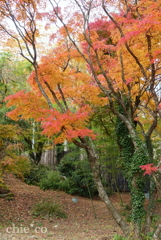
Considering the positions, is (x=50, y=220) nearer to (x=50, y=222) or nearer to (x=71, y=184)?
(x=50, y=222)

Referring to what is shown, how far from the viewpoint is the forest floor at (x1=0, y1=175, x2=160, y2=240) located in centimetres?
604

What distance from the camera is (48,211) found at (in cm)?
829

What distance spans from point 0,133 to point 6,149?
45 cm

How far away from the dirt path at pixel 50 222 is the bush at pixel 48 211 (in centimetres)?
22

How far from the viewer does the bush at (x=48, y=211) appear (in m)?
8.17

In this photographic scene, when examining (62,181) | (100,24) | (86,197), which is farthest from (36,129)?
(100,24)

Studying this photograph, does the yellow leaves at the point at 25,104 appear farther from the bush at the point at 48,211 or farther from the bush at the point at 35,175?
the bush at the point at 35,175

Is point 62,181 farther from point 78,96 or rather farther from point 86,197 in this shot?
point 78,96

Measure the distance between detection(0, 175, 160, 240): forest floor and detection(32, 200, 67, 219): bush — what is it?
199 millimetres

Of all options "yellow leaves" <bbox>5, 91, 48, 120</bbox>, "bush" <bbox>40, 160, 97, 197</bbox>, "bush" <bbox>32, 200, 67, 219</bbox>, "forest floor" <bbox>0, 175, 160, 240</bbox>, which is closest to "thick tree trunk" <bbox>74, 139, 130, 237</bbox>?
"forest floor" <bbox>0, 175, 160, 240</bbox>

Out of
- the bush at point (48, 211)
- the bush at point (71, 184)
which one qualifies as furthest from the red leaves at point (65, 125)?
the bush at point (71, 184)

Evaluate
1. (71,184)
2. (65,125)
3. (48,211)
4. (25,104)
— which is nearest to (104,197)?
(65,125)

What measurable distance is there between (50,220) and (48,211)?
51 cm

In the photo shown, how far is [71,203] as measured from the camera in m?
10.0
